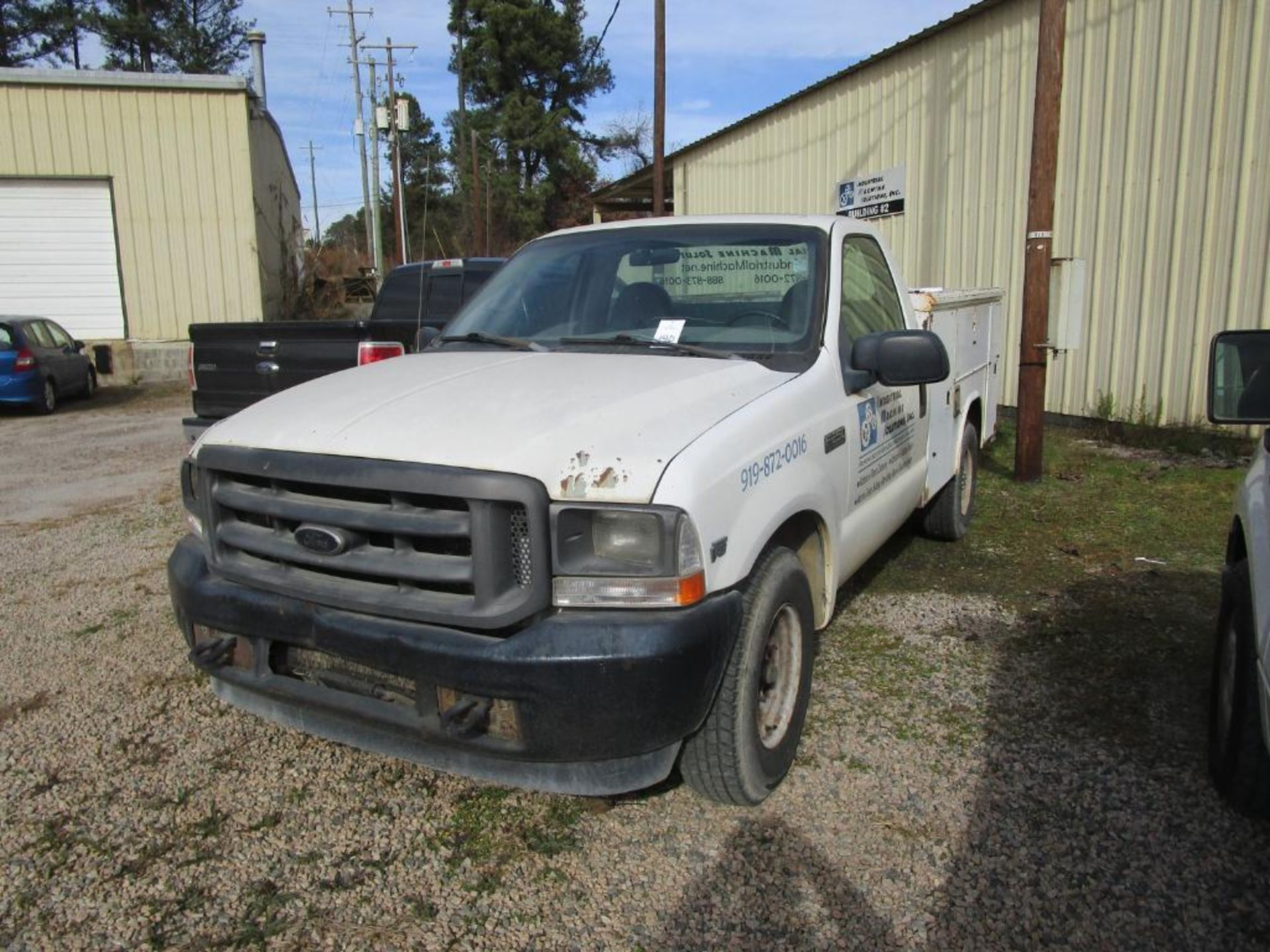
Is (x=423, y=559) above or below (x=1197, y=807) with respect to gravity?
above

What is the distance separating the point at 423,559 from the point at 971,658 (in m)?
2.71

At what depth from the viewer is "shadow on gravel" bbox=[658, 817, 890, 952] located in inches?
97.4

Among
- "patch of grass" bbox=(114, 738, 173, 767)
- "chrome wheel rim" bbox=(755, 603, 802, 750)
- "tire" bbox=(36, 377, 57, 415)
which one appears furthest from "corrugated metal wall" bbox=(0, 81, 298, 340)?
"chrome wheel rim" bbox=(755, 603, 802, 750)

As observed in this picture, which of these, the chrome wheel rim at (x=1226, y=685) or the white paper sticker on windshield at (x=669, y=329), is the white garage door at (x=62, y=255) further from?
the chrome wheel rim at (x=1226, y=685)

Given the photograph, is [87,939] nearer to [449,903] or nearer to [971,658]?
[449,903]

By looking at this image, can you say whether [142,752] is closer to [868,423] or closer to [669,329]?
[669,329]

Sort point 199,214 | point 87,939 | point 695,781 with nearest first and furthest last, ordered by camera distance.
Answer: point 87,939 < point 695,781 < point 199,214

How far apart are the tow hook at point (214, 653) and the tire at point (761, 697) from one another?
1.45m

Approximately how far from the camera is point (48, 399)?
13.9m

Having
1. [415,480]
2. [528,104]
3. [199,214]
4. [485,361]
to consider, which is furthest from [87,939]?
[528,104]

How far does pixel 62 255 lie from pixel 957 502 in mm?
17492

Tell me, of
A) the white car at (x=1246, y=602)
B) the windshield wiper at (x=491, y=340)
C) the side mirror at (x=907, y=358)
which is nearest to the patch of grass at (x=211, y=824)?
the windshield wiper at (x=491, y=340)

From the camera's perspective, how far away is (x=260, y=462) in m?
2.81

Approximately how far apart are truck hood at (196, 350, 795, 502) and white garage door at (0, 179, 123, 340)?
16.9m
